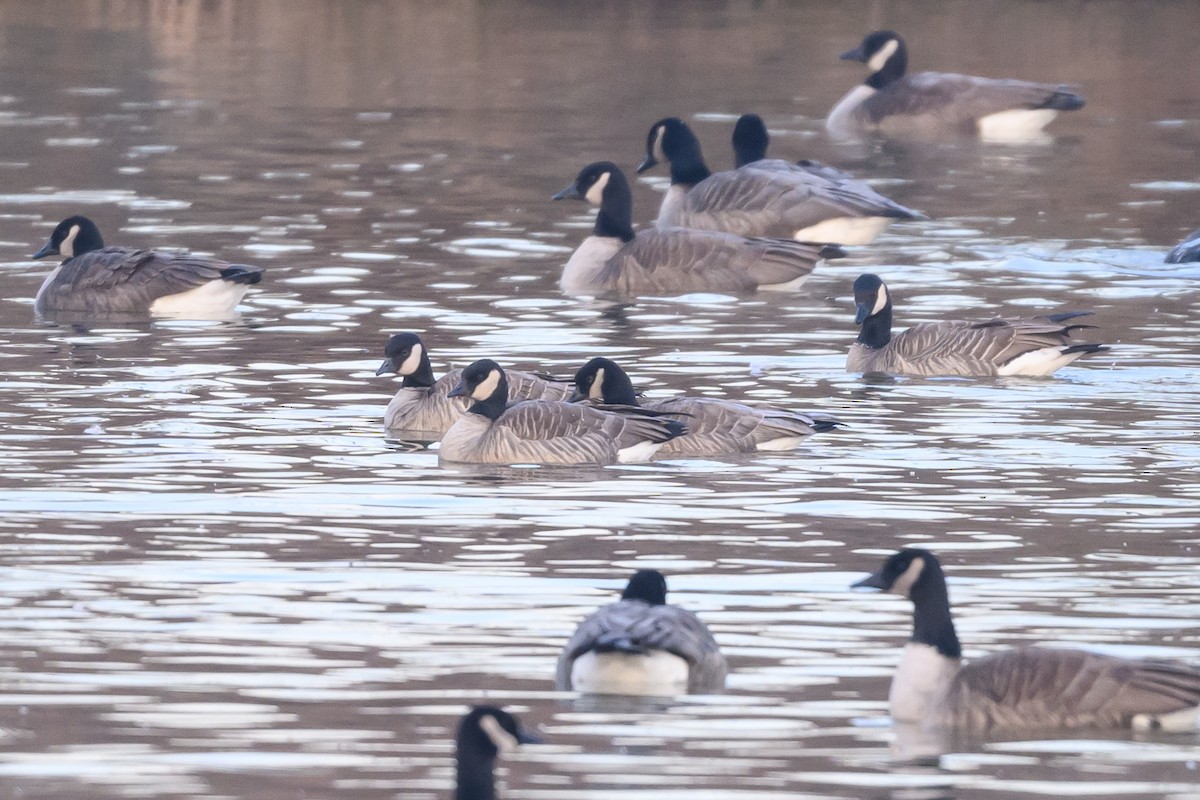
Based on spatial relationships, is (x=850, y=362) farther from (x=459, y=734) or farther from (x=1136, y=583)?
(x=459, y=734)

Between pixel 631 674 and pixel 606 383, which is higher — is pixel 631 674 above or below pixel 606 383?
below

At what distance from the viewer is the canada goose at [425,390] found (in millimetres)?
16625

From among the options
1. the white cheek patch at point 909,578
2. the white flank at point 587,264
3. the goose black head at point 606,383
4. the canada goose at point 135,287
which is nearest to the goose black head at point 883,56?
the white flank at point 587,264

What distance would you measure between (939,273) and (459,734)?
53.9 feet

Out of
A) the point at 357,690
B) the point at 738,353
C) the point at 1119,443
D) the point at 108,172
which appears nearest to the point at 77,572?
the point at 357,690

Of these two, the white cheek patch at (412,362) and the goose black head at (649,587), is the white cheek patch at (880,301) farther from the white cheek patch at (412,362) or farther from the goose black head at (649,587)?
the goose black head at (649,587)

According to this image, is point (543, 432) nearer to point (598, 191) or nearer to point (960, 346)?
point (960, 346)

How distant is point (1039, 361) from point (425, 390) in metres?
4.83

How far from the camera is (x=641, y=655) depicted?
32.7 feet

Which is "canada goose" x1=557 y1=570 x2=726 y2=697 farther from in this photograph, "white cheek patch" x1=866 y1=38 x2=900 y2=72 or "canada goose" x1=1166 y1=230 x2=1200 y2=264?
"white cheek patch" x1=866 y1=38 x2=900 y2=72

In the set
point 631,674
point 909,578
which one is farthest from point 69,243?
point 909,578

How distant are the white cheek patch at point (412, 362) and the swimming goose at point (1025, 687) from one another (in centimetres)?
752

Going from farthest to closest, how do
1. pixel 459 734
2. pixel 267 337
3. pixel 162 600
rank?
pixel 267 337, pixel 162 600, pixel 459 734

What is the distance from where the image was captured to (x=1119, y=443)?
51.8 feet
